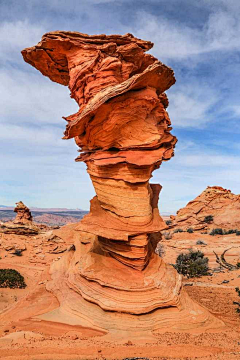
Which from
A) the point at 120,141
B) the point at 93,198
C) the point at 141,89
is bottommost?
the point at 93,198

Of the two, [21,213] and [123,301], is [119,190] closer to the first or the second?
[123,301]

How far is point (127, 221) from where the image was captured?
786cm

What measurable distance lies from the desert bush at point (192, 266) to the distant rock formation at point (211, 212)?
19613mm

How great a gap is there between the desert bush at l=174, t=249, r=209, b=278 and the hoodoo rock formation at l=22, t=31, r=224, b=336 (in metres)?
7.33

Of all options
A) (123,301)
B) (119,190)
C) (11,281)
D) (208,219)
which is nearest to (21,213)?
(11,281)

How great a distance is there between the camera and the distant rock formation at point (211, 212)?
36.1 metres

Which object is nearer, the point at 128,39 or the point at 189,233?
the point at 128,39

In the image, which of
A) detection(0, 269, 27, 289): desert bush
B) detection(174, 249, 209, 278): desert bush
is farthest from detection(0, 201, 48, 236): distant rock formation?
detection(174, 249, 209, 278): desert bush

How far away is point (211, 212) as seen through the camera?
39.2 meters

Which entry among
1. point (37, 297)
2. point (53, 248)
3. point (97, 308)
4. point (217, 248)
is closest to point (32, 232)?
point (53, 248)

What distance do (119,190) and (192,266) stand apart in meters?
10.2

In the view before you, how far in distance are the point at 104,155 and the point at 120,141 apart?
69cm

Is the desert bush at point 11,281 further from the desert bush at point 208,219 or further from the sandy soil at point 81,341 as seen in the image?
the desert bush at point 208,219

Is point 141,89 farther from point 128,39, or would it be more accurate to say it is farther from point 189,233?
point 189,233
